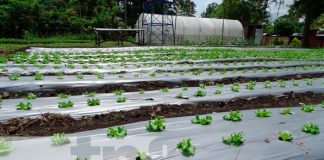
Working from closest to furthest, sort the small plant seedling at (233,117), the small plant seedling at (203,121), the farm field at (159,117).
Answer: the farm field at (159,117) → the small plant seedling at (203,121) → the small plant seedling at (233,117)

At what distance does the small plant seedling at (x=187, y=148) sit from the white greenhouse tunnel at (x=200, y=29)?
24.2 meters

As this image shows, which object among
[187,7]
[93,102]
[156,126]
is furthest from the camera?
[187,7]

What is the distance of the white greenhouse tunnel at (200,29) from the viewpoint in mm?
29531

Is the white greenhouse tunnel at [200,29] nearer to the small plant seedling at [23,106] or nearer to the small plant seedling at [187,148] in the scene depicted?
the small plant seedling at [23,106]

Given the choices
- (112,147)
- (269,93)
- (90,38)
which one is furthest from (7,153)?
(90,38)

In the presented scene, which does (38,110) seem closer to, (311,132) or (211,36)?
(311,132)

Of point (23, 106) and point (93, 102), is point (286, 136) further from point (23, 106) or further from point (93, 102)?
point (23, 106)

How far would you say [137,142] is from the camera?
3658 mm

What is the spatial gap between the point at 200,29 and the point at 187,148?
94.8 ft

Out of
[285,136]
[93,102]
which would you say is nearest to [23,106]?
[93,102]

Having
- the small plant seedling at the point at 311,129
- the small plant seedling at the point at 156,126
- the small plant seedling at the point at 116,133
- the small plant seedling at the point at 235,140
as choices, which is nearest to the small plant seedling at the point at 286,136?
the small plant seedling at the point at 311,129

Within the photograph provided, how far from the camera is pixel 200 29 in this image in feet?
103

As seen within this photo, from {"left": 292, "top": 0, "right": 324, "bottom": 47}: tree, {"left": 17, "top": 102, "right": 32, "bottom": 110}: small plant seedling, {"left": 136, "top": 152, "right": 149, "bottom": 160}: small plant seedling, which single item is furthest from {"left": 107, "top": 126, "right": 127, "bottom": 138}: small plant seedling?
{"left": 292, "top": 0, "right": 324, "bottom": 47}: tree

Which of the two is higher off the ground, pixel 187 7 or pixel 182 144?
pixel 187 7
